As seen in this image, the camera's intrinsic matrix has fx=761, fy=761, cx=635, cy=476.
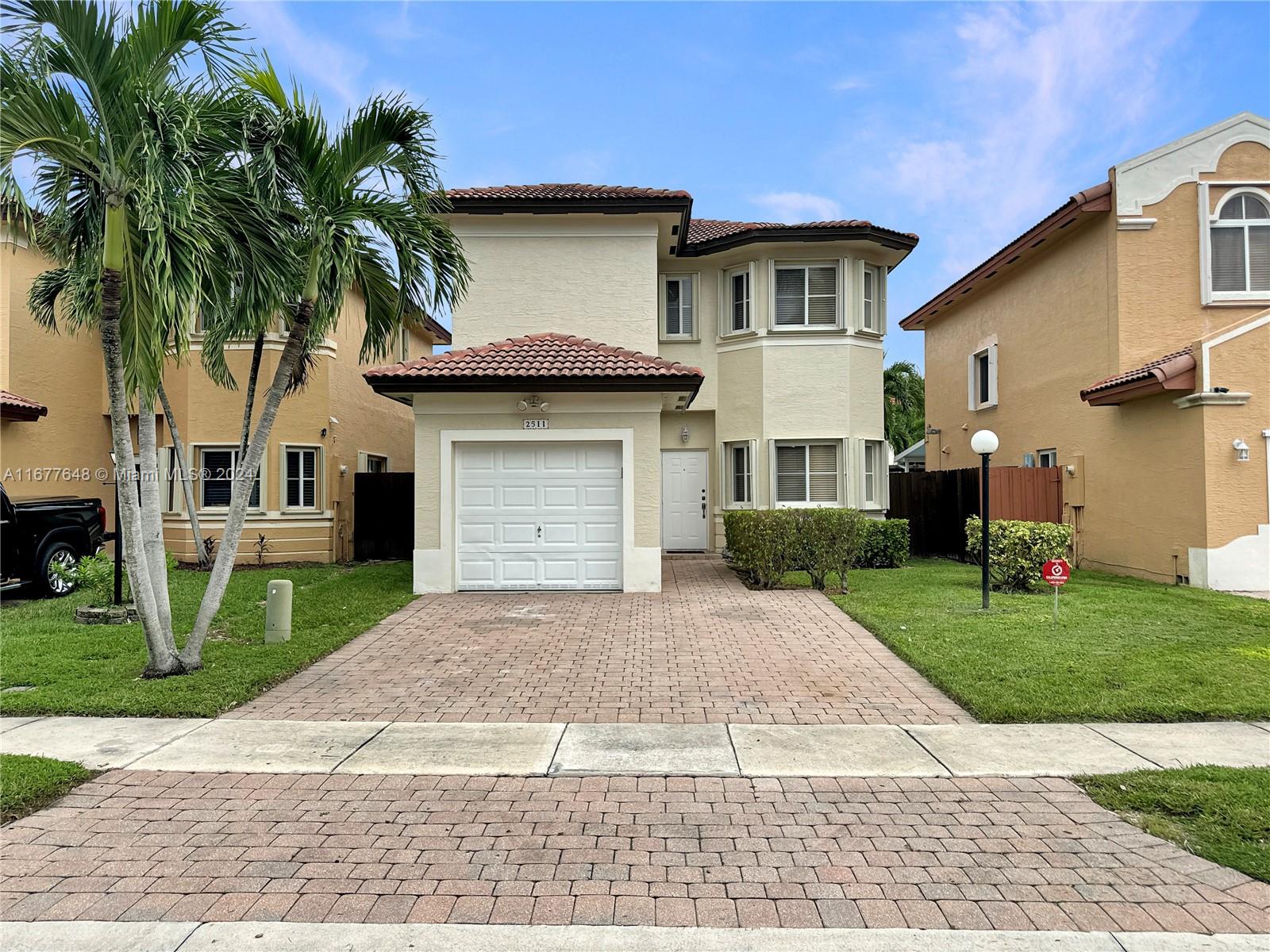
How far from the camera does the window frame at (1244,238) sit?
14219mm

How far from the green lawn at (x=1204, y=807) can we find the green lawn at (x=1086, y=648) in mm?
1253

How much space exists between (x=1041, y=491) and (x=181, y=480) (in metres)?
18.6

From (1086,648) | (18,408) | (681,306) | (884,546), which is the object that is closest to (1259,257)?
(884,546)

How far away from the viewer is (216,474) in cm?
1673

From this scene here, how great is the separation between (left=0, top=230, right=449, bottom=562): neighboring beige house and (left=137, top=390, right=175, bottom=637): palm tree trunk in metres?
9.48

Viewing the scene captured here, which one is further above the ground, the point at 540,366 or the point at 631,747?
the point at 540,366

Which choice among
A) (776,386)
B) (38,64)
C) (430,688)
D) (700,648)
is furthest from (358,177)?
(776,386)

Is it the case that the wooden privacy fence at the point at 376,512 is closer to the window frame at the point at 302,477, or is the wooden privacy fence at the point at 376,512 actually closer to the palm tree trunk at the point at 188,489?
the window frame at the point at 302,477

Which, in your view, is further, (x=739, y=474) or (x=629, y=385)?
(x=739, y=474)

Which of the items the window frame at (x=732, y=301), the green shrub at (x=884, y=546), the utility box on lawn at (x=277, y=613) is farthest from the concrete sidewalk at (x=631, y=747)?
the window frame at (x=732, y=301)

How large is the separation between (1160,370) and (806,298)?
6805mm

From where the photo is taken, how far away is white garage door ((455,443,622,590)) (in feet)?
41.6

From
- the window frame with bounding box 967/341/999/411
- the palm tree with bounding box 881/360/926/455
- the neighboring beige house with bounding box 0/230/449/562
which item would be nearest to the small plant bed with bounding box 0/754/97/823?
the neighboring beige house with bounding box 0/230/449/562

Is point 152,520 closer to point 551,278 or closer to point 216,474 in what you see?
point 551,278
